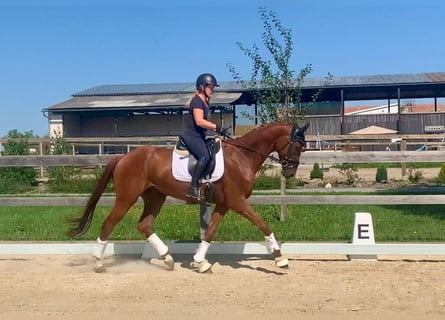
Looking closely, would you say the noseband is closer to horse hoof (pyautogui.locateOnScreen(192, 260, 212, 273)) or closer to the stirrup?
the stirrup

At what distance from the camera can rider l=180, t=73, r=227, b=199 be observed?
7.24 metres

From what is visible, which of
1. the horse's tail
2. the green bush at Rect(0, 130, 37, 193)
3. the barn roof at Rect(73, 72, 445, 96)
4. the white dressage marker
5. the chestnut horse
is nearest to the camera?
the chestnut horse

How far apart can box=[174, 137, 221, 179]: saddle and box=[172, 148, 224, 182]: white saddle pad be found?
0.14 ft

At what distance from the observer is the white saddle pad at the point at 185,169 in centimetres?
738

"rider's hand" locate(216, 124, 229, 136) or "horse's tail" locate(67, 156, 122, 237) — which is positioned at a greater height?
"rider's hand" locate(216, 124, 229, 136)

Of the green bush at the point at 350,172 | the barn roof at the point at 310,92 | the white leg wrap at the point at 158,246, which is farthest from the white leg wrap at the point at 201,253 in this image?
the barn roof at the point at 310,92

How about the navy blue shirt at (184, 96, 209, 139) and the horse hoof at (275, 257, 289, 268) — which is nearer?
the horse hoof at (275, 257, 289, 268)

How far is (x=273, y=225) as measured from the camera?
35.4 ft

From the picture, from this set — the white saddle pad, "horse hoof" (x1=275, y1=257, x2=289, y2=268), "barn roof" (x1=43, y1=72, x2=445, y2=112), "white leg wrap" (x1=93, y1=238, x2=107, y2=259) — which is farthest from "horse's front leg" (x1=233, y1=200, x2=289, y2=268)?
"barn roof" (x1=43, y1=72, x2=445, y2=112)

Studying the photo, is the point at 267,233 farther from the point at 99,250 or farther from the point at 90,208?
the point at 90,208

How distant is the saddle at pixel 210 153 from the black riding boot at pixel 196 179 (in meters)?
0.09

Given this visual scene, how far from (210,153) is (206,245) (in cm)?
123

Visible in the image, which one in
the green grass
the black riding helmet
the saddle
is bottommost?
the green grass

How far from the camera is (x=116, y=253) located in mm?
8625
